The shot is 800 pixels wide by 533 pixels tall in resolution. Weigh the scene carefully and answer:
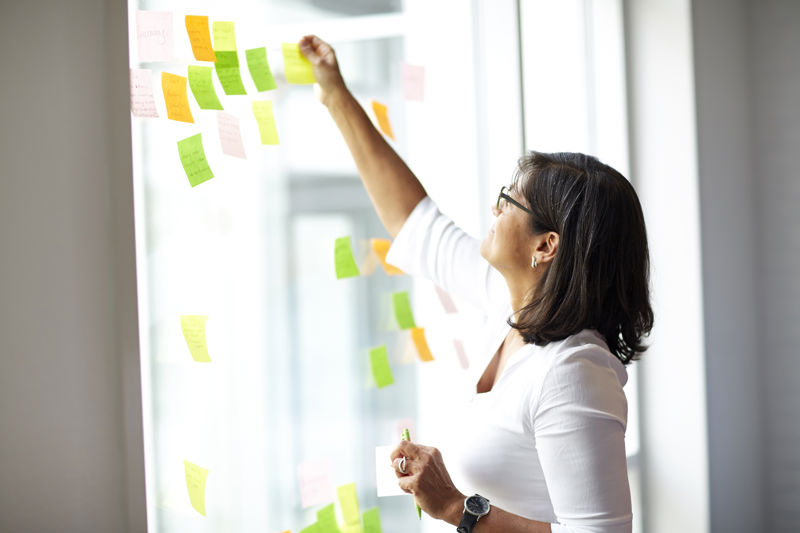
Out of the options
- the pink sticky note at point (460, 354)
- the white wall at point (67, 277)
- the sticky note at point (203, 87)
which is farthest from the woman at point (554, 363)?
the pink sticky note at point (460, 354)

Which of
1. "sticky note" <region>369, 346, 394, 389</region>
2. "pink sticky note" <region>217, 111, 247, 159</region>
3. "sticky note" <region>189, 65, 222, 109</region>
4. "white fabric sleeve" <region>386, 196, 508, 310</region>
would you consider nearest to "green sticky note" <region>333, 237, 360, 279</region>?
"white fabric sleeve" <region>386, 196, 508, 310</region>

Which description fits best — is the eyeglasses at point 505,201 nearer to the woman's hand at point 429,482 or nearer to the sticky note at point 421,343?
the woman's hand at point 429,482

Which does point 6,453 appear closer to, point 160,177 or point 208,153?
point 160,177

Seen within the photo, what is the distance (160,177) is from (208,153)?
14 cm

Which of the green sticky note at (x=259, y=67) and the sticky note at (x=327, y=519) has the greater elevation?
the green sticky note at (x=259, y=67)

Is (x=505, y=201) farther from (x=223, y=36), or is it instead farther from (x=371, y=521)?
(x=371, y=521)

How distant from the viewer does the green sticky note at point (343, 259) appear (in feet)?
5.57

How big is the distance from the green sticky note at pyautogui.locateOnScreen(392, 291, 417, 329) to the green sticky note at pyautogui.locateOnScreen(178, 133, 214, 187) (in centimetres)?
75

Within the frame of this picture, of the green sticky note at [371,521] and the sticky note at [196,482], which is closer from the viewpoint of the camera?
the sticky note at [196,482]

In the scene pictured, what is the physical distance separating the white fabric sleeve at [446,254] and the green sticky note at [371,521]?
615 millimetres

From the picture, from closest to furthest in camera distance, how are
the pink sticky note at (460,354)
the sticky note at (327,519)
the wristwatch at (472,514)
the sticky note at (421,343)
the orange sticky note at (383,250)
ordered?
the wristwatch at (472,514) → the sticky note at (327,519) → the orange sticky note at (383,250) → the sticky note at (421,343) → the pink sticky note at (460,354)

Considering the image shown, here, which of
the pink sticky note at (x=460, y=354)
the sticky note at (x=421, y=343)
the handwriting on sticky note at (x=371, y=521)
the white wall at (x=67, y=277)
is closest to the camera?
the white wall at (x=67, y=277)

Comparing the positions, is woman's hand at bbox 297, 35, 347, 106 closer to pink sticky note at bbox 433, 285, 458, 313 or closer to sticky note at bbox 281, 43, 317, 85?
sticky note at bbox 281, 43, 317, 85

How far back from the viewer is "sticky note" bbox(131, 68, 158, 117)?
1210 millimetres
